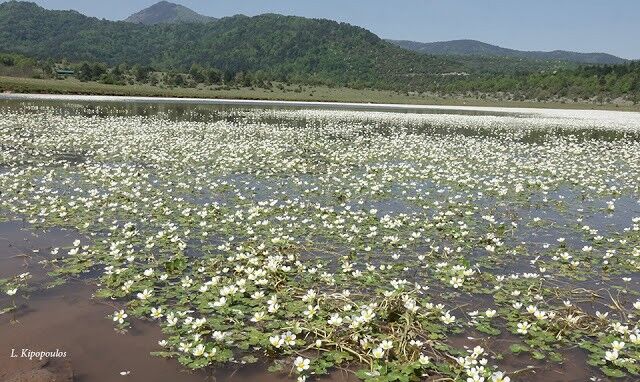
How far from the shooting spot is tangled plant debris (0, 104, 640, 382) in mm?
5375

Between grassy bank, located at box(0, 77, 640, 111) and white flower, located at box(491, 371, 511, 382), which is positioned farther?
grassy bank, located at box(0, 77, 640, 111)

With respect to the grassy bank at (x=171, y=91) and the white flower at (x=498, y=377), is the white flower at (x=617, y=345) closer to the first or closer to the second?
the white flower at (x=498, y=377)

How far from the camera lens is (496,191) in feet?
46.6

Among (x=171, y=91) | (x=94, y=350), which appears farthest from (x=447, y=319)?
(x=171, y=91)

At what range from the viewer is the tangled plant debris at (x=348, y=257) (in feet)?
17.6

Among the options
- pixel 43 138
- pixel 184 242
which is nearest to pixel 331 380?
pixel 184 242

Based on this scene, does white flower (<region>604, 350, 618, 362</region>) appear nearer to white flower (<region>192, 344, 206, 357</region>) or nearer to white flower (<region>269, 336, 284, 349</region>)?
white flower (<region>269, 336, 284, 349</region>)

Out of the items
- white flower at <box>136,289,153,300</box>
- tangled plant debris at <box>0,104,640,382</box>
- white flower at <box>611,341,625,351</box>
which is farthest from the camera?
white flower at <box>136,289,153,300</box>

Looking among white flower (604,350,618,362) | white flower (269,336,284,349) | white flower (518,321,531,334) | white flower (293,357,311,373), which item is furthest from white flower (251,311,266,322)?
white flower (604,350,618,362)

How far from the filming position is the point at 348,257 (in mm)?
8219

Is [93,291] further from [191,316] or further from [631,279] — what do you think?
[631,279]

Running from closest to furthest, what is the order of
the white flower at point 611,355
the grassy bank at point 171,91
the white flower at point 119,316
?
the white flower at point 611,355 → the white flower at point 119,316 → the grassy bank at point 171,91

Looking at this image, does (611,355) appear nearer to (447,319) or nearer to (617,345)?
(617,345)

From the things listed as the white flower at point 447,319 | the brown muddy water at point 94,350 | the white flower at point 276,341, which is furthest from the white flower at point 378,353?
the white flower at point 447,319
